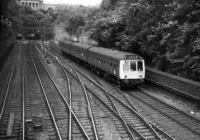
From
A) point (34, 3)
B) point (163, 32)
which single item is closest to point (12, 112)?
point (163, 32)

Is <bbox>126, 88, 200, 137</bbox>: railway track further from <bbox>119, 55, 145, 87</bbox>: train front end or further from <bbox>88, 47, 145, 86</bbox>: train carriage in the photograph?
<bbox>88, 47, 145, 86</bbox>: train carriage

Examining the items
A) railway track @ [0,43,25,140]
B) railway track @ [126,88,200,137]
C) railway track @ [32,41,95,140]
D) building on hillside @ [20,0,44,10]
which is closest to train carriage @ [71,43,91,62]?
railway track @ [0,43,25,140]

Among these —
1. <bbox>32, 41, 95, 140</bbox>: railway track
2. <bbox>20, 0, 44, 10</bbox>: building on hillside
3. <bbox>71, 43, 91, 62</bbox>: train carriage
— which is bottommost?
<bbox>32, 41, 95, 140</bbox>: railway track

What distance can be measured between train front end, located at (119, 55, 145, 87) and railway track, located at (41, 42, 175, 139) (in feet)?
5.89

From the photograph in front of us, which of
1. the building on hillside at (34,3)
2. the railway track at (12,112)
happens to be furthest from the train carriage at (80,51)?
the building on hillside at (34,3)

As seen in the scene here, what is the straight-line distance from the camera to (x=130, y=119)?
14414 mm

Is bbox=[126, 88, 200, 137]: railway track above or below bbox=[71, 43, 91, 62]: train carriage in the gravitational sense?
below

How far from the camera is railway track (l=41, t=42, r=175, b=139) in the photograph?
12266 millimetres

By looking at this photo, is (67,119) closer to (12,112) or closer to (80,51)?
(12,112)

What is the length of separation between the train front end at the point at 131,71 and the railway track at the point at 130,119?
70.6 inches

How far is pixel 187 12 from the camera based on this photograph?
18.2m

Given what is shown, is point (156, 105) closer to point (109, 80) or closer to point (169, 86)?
point (169, 86)

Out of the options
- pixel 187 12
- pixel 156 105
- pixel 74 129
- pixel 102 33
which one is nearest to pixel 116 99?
pixel 156 105

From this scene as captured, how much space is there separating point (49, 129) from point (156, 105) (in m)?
6.92
